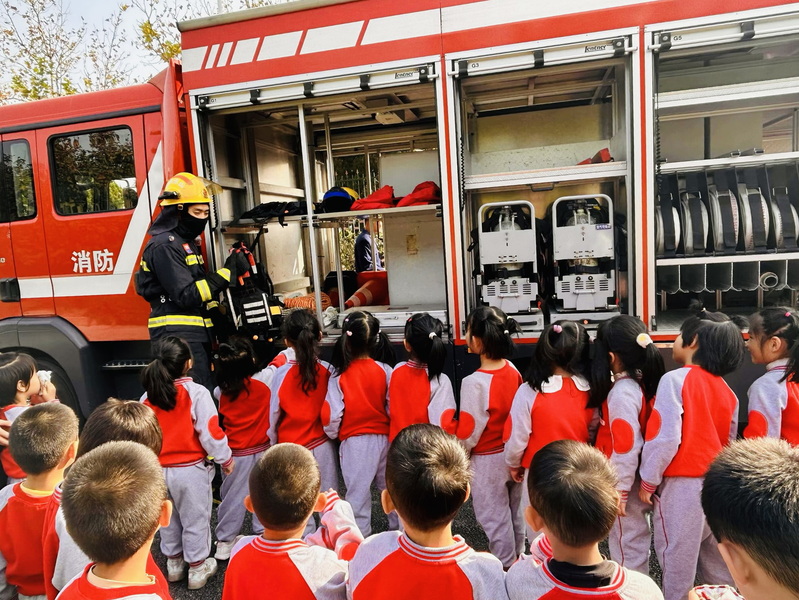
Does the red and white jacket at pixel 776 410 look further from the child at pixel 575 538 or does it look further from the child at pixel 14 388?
the child at pixel 14 388

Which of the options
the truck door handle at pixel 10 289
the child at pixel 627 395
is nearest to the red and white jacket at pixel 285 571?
the child at pixel 627 395

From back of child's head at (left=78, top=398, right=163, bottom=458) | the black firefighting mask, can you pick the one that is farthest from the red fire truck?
back of child's head at (left=78, top=398, right=163, bottom=458)

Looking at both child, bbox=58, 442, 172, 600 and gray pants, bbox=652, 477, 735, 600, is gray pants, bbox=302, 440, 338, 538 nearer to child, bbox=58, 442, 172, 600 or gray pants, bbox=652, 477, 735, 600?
child, bbox=58, 442, 172, 600

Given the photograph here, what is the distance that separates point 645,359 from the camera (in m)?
2.17

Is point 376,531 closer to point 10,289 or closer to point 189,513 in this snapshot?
point 189,513

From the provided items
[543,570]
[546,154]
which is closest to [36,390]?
[543,570]

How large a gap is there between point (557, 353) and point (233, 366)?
1618mm

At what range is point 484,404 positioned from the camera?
2.42m

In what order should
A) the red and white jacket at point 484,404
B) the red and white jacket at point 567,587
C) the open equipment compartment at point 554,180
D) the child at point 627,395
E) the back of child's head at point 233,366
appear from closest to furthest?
the red and white jacket at point 567,587 → the child at point 627,395 → the red and white jacket at point 484,404 → the back of child's head at point 233,366 → the open equipment compartment at point 554,180

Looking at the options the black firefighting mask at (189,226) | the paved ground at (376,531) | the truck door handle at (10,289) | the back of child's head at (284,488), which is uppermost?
the black firefighting mask at (189,226)

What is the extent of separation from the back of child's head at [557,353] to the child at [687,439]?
1.12ft

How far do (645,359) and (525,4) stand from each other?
1990 mm

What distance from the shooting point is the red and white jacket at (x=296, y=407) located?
272cm

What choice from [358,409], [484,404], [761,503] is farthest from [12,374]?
[761,503]
